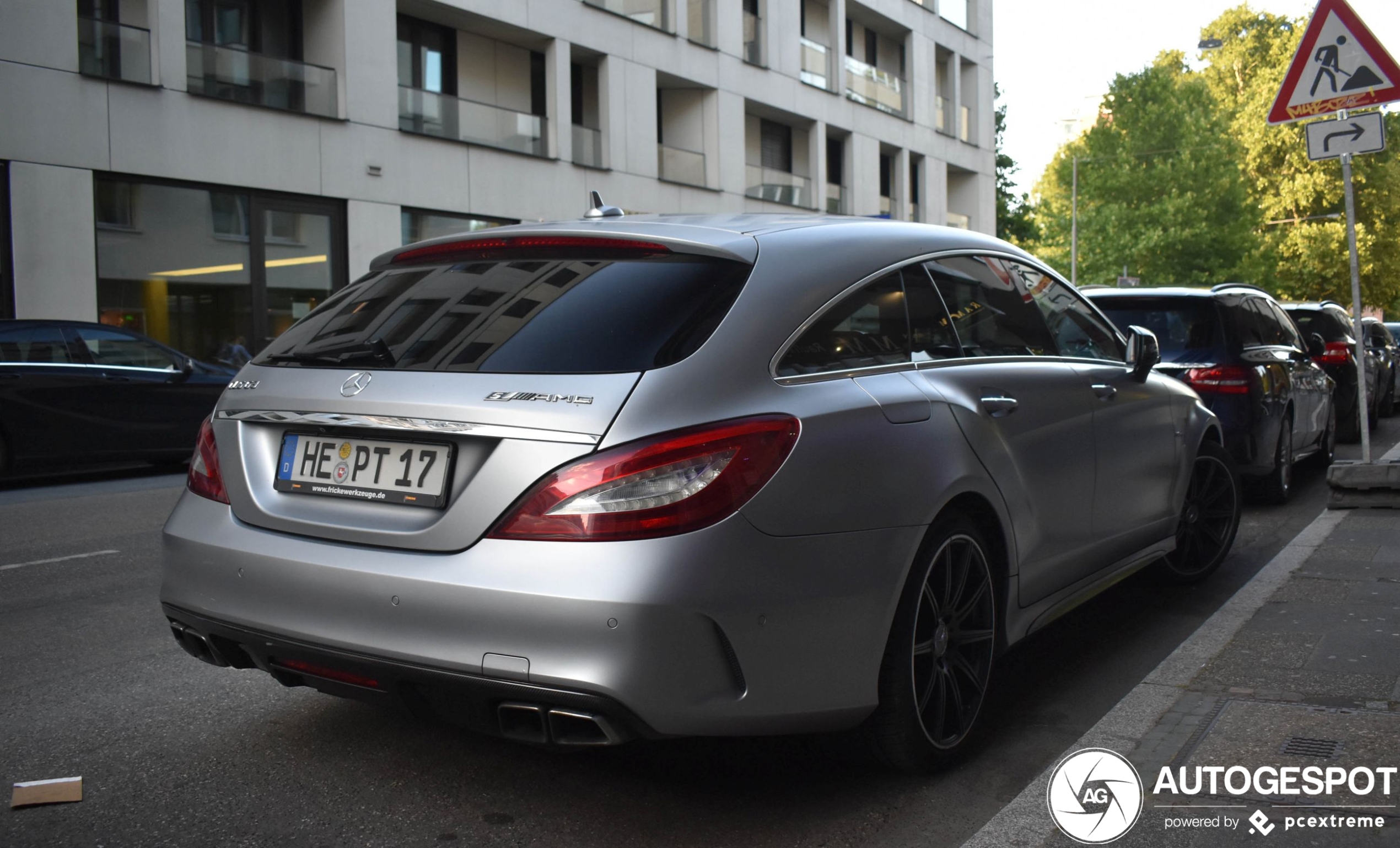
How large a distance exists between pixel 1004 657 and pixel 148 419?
10.7 metres

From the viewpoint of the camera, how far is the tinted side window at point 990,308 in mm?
4004

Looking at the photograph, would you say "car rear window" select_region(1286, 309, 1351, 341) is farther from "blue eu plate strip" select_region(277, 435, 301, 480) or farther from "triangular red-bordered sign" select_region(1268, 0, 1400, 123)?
"blue eu plate strip" select_region(277, 435, 301, 480)

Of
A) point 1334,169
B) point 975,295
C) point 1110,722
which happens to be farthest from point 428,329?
point 1334,169

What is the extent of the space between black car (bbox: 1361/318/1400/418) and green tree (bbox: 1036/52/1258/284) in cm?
2872

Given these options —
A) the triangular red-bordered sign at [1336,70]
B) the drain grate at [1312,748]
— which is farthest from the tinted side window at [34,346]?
the drain grate at [1312,748]

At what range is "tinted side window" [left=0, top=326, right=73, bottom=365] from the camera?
39.3 feet

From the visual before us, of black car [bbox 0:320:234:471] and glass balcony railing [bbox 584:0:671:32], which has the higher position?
glass balcony railing [bbox 584:0:671:32]

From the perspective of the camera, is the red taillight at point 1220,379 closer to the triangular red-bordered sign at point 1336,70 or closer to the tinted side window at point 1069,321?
the triangular red-bordered sign at point 1336,70

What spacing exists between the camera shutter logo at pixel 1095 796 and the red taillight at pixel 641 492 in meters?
1.17

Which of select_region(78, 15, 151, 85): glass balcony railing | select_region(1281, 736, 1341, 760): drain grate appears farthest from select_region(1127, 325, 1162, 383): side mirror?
select_region(78, 15, 151, 85): glass balcony railing

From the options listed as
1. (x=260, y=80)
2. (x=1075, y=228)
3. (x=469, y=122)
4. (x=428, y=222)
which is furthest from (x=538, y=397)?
(x=1075, y=228)

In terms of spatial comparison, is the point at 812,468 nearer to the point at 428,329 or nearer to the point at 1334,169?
the point at 428,329

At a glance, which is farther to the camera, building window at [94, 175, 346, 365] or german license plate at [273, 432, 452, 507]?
building window at [94, 175, 346, 365]

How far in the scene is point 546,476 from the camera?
280 centimetres
